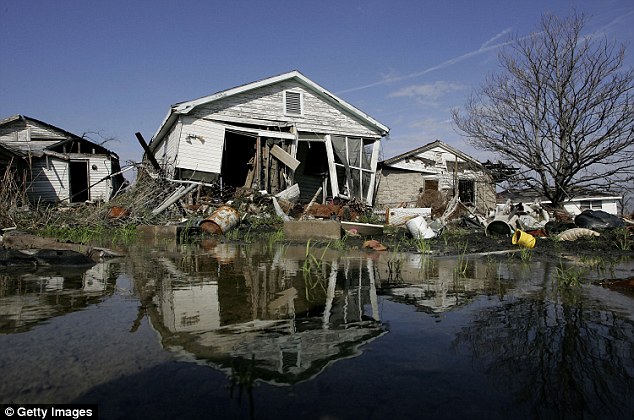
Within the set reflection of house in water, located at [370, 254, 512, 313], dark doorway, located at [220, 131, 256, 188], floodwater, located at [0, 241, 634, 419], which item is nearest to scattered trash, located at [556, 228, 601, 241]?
reflection of house in water, located at [370, 254, 512, 313]

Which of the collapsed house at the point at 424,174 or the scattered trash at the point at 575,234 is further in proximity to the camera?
the collapsed house at the point at 424,174

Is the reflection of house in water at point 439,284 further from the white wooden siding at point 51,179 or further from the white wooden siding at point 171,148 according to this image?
the white wooden siding at point 51,179

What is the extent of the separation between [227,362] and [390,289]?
180cm

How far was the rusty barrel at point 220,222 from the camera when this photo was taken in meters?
9.43

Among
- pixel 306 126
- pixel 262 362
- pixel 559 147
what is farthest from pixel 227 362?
pixel 559 147

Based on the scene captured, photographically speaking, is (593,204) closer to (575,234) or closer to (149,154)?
(575,234)

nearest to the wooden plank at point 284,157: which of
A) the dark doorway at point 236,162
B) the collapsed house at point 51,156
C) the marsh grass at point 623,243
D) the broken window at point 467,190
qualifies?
the dark doorway at point 236,162

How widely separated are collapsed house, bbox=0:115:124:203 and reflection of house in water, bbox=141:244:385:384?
17.3 metres

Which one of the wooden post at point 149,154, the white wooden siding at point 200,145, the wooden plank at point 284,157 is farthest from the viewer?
the wooden plank at point 284,157

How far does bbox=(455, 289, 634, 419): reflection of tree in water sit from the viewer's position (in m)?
1.28

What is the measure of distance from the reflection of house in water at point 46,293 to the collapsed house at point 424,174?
17.2 meters

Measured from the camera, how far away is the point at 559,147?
1644cm

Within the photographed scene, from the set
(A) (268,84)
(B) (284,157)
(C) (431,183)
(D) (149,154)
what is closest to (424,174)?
(C) (431,183)

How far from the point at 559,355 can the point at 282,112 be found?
1449 cm
